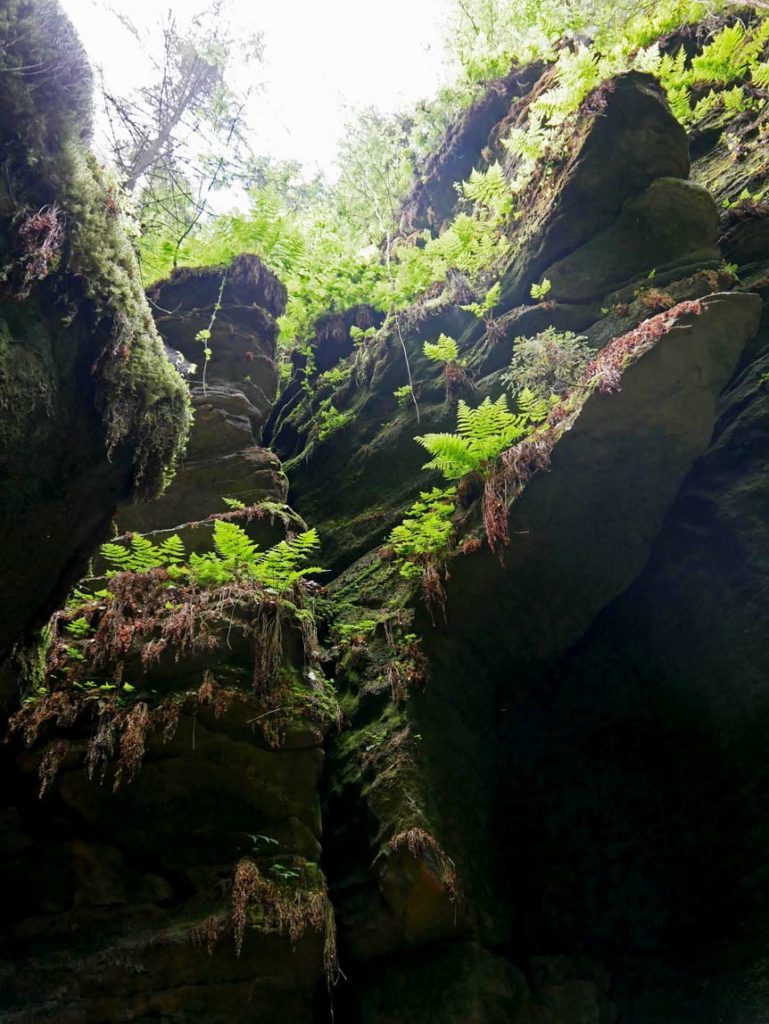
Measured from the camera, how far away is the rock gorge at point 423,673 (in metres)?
2.86

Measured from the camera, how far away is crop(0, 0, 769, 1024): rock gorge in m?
2.86

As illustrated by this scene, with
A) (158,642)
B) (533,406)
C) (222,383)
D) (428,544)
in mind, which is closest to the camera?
(158,642)

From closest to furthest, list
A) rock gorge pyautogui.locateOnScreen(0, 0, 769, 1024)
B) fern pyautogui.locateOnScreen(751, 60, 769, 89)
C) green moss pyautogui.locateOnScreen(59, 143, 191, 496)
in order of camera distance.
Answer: green moss pyautogui.locateOnScreen(59, 143, 191, 496) → rock gorge pyautogui.locateOnScreen(0, 0, 769, 1024) → fern pyautogui.locateOnScreen(751, 60, 769, 89)

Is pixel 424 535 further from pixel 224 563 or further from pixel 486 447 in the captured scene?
pixel 224 563

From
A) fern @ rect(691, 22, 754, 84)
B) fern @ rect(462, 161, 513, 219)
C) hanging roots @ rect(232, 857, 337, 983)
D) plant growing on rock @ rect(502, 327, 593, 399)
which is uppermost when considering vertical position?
fern @ rect(691, 22, 754, 84)

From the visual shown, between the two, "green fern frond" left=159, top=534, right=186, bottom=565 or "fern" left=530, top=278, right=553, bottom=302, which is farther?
"fern" left=530, top=278, right=553, bottom=302

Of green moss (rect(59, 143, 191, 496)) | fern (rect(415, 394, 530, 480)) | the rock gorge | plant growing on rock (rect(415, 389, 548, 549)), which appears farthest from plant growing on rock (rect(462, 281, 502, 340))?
green moss (rect(59, 143, 191, 496))

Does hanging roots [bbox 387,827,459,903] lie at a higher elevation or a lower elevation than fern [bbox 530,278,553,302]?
lower

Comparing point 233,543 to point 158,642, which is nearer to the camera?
point 158,642

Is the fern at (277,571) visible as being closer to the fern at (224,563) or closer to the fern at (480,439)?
the fern at (224,563)

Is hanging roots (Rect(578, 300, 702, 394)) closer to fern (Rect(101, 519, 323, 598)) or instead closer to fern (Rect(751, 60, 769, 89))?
fern (Rect(101, 519, 323, 598))

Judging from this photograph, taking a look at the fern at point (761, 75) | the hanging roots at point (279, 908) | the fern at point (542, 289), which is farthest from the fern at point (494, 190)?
the hanging roots at point (279, 908)

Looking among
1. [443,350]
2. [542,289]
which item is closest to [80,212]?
[443,350]

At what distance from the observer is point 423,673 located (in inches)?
218
